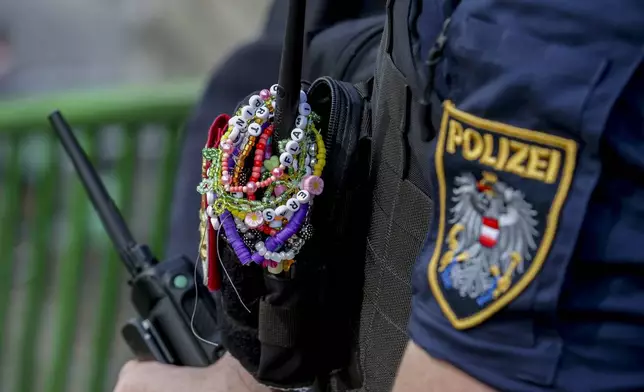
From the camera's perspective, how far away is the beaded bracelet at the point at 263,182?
754 mm

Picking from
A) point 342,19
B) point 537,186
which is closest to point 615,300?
point 537,186

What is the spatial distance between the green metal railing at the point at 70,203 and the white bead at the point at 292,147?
4.22 feet

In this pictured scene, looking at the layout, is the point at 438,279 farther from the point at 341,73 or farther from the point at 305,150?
the point at 341,73

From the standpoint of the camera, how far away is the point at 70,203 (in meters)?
2.07

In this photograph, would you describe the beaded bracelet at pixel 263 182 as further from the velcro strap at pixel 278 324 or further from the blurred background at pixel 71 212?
the blurred background at pixel 71 212

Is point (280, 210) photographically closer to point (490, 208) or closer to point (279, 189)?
point (279, 189)

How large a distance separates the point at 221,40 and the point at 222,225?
4.86 metres

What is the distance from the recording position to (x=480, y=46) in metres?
0.58

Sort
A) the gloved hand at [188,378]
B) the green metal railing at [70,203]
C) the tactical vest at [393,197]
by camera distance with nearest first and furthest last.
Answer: the tactical vest at [393,197] < the gloved hand at [188,378] < the green metal railing at [70,203]

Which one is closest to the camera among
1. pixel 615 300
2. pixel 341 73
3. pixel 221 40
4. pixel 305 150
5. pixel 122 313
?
pixel 615 300

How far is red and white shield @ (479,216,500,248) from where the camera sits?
1.96 feet

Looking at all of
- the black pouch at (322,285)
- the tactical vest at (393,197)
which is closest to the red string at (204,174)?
the black pouch at (322,285)

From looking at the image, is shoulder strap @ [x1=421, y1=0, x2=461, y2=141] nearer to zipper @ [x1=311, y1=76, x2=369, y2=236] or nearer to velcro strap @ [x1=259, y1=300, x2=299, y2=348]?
zipper @ [x1=311, y1=76, x2=369, y2=236]

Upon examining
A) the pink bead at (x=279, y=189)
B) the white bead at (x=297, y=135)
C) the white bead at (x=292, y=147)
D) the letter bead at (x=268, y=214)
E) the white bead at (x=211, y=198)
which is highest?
the white bead at (x=297, y=135)
